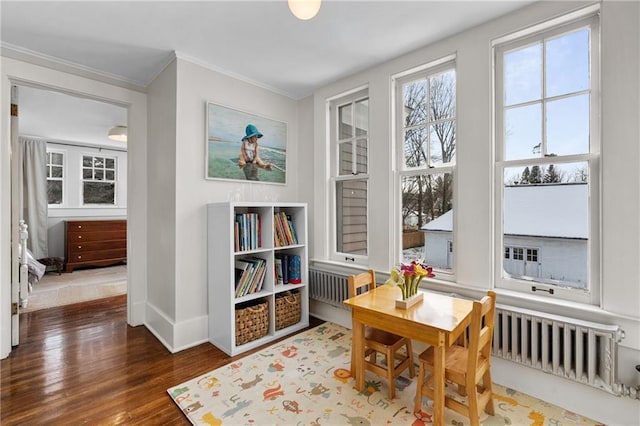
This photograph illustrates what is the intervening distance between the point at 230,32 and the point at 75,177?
229 inches

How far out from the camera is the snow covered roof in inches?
78.3

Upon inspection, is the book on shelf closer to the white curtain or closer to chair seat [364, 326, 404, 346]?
chair seat [364, 326, 404, 346]

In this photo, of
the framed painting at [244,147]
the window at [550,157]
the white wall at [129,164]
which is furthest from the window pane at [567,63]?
the white wall at [129,164]

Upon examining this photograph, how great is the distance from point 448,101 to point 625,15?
109 cm

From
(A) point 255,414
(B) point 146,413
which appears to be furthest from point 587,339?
(B) point 146,413

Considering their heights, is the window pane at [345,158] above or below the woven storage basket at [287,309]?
above

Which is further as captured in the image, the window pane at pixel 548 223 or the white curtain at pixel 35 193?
the white curtain at pixel 35 193

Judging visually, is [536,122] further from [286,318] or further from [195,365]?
[195,365]

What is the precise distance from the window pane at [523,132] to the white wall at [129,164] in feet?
11.6

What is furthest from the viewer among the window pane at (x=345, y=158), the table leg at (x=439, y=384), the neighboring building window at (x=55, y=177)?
the neighboring building window at (x=55, y=177)

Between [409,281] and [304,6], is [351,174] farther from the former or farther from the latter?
[304,6]

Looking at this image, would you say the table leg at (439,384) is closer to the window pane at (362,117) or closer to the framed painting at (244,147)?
the window pane at (362,117)

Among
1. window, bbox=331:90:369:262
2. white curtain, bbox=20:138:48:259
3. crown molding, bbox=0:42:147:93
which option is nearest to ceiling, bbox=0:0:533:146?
crown molding, bbox=0:42:147:93

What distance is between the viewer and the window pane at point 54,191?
19.5 feet
